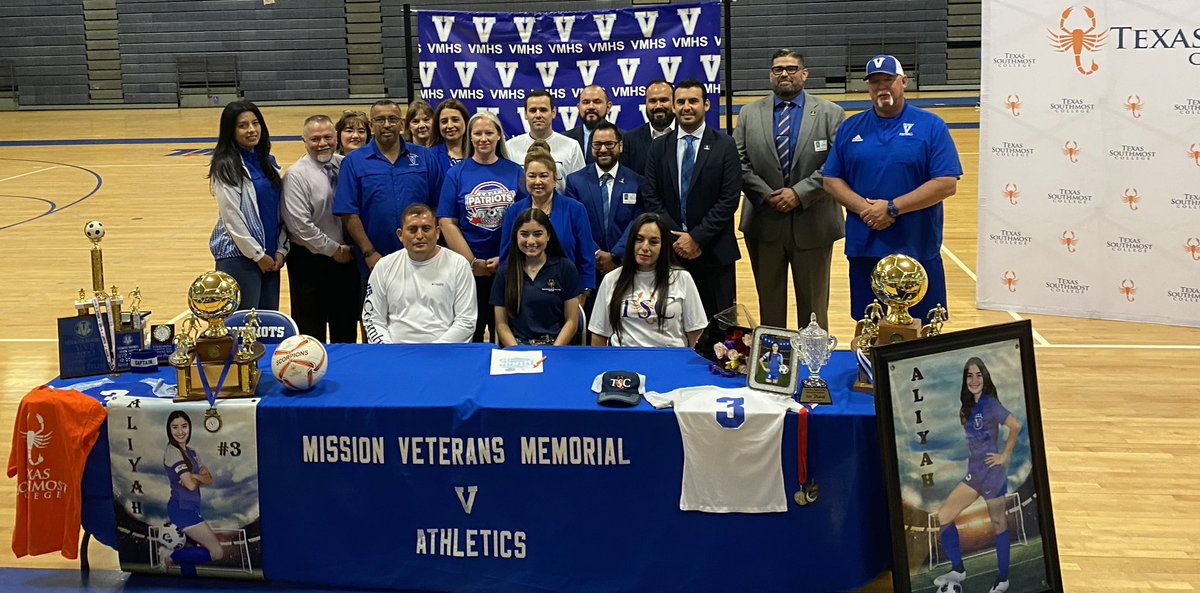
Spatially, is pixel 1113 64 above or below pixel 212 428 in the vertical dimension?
above

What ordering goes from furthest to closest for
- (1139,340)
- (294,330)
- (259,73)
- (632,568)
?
1. (259,73)
2. (1139,340)
3. (294,330)
4. (632,568)

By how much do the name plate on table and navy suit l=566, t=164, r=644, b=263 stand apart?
7.61 ft

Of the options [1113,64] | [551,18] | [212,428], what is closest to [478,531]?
[212,428]

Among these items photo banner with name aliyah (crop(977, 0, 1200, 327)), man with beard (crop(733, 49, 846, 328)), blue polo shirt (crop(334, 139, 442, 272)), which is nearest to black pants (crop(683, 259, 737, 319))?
man with beard (crop(733, 49, 846, 328))

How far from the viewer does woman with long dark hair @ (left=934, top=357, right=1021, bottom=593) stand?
3.46 metres

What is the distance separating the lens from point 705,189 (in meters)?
5.64

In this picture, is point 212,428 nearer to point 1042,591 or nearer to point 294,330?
point 294,330

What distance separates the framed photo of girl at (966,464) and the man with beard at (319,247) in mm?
3305

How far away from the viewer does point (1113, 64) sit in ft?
22.9

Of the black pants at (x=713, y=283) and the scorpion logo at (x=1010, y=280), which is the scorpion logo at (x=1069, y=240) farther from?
the black pants at (x=713, y=283)

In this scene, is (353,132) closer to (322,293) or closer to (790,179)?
(322,293)

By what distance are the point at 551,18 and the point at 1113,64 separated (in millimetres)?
3478

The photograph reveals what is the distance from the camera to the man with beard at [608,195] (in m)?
5.68

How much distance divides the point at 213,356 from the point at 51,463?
26.0 inches
